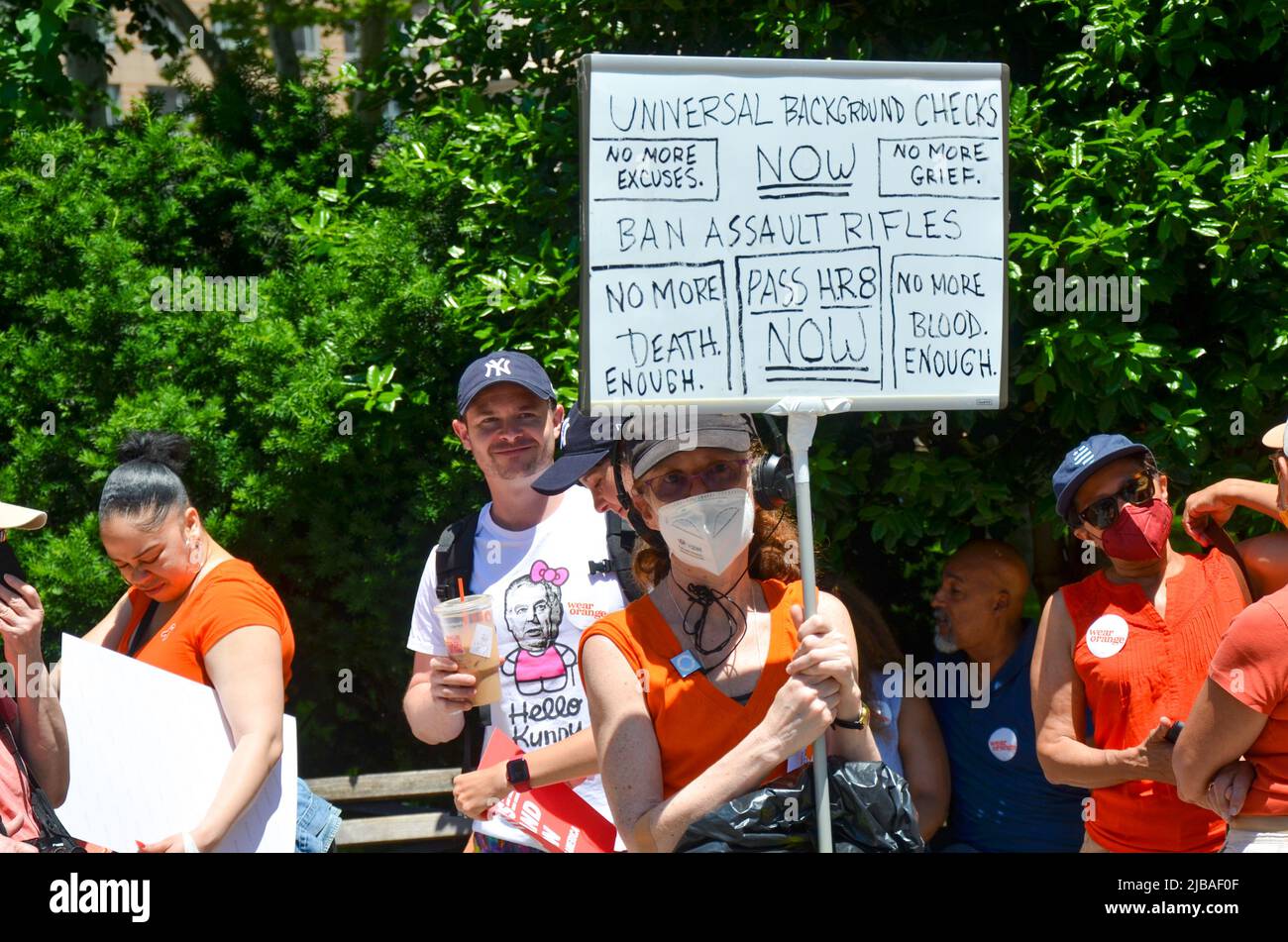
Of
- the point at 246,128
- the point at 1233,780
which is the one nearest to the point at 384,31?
the point at 246,128

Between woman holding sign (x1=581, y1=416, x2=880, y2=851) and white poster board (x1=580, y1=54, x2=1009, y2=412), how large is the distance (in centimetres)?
19

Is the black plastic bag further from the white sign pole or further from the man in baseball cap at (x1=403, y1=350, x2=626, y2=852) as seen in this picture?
the man in baseball cap at (x1=403, y1=350, x2=626, y2=852)

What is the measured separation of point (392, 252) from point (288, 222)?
3.54 ft

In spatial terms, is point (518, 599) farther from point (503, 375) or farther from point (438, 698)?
point (503, 375)

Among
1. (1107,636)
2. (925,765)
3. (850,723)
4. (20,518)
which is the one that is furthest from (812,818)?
(20,518)

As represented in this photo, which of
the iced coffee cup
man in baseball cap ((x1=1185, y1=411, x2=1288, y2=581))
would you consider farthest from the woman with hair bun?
man in baseball cap ((x1=1185, y1=411, x2=1288, y2=581))

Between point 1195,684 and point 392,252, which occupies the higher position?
point 392,252

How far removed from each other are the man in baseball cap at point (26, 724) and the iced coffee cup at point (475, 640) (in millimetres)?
967

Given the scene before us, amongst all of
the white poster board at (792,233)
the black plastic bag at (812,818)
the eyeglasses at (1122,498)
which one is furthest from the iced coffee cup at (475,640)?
the eyeglasses at (1122,498)

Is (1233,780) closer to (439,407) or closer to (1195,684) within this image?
(1195,684)

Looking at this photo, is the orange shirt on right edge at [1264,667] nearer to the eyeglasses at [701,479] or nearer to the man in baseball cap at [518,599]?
the eyeglasses at [701,479]

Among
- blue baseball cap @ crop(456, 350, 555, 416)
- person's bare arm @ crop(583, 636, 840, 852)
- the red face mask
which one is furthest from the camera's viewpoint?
blue baseball cap @ crop(456, 350, 555, 416)

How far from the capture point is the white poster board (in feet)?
10.2

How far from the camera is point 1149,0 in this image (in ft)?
15.3
